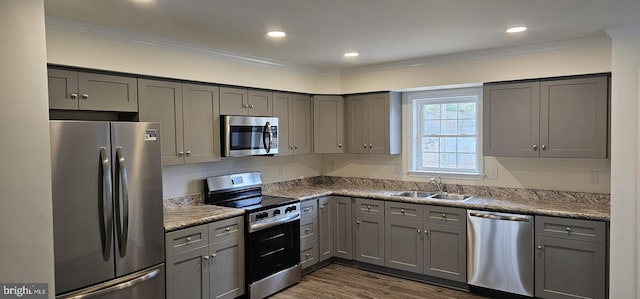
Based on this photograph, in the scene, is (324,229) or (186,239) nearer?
(186,239)

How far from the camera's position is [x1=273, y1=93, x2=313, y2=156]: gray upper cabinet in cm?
480

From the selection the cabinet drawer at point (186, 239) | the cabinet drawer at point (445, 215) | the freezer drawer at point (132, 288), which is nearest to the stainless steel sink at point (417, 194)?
the cabinet drawer at point (445, 215)

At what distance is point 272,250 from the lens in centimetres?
412

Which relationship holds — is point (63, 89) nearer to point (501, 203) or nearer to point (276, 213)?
point (276, 213)

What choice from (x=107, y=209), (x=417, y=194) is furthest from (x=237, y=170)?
(x=417, y=194)

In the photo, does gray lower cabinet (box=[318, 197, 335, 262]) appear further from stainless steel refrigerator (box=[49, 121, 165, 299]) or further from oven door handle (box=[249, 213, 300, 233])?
stainless steel refrigerator (box=[49, 121, 165, 299])

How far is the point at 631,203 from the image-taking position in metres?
3.31

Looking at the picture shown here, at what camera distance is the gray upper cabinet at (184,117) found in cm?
353

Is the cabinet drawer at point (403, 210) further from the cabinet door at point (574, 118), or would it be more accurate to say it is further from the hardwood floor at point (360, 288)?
the cabinet door at point (574, 118)

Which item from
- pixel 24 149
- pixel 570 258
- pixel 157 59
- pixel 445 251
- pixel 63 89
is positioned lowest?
pixel 445 251

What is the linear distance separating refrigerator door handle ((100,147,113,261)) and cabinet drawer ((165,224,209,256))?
48 centimetres

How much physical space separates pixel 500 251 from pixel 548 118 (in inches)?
50.4

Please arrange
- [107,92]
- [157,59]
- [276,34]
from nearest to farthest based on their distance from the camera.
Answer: [107,92]
[276,34]
[157,59]

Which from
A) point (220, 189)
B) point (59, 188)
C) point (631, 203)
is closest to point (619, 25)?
point (631, 203)
